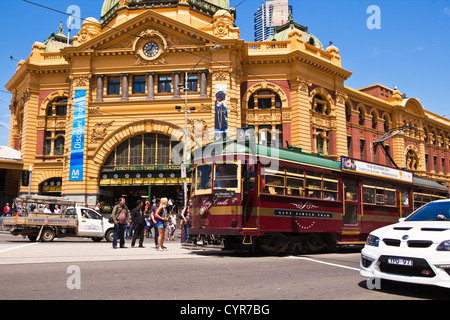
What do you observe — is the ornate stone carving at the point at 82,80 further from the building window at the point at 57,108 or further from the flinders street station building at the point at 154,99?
the building window at the point at 57,108

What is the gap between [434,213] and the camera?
25.9 ft

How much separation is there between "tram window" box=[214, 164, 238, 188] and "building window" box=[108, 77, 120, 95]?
78.6 feet

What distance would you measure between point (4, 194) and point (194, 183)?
33.7 metres

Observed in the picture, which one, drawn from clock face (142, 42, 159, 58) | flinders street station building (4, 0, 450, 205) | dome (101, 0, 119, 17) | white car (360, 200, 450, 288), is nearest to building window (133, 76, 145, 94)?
flinders street station building (4, 0, 450, 205)

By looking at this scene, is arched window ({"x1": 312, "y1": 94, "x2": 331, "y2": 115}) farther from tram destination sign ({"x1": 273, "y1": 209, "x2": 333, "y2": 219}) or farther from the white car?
the white car

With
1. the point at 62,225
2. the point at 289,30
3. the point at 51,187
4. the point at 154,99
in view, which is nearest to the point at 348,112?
the point at 289,30

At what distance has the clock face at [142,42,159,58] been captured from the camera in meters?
34.3

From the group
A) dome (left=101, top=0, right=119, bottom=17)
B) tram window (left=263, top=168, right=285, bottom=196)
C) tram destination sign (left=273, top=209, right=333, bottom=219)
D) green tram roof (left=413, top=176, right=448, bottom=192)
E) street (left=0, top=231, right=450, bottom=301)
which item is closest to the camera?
street (left=0, top=231, right=450, bottom=301)

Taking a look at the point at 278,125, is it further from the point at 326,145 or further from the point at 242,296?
the point at 242,296

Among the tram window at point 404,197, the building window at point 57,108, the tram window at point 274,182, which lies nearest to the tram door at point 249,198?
the tram window at point 274,182

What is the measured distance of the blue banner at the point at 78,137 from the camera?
33.2m

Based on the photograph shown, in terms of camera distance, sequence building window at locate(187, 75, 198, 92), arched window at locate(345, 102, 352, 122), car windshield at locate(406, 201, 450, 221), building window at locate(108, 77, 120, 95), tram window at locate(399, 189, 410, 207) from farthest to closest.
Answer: arched window at locate(345, 102, 352, 122) < building window at locate(108, 77, 120, 95) < building window at locate(187, 75, 198, 92) < tram window at locate(399, 189, 410, 207) < car windshield at locate(406, 201, 450, 221)

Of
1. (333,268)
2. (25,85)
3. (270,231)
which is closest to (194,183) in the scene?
(270,231)

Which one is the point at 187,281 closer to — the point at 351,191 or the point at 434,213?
the point at 434,213
